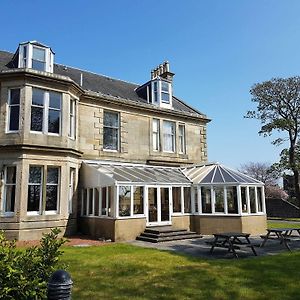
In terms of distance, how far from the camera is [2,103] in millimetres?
14547

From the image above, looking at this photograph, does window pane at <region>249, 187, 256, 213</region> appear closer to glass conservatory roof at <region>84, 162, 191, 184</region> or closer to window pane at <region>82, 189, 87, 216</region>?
glass conservatory roof at <region>84, 162, 191, 184</region>

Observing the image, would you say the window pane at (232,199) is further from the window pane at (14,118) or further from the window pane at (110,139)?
the window pane at (14,118)

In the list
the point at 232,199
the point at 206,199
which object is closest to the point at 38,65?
the point at 206,199

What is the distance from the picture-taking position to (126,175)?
15.7 meters

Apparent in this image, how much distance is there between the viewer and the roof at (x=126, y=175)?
14930 millimetres

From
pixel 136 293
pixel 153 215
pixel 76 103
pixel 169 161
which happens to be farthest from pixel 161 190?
pixel 136 293

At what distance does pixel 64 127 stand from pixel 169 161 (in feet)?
25.6

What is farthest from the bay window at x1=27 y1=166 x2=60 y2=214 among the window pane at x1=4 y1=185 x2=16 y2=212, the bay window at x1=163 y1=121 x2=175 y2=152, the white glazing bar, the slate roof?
the white glazing bar

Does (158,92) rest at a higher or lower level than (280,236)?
higher

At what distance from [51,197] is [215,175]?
29.9 ft

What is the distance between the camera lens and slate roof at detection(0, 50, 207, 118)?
18.4 m

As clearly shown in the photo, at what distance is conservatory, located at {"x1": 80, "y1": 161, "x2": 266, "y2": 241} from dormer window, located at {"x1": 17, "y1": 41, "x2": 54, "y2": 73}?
5.57 m

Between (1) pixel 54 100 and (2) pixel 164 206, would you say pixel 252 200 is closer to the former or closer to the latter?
(2) pixel 164 206

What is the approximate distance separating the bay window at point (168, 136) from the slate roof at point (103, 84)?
1.45m
